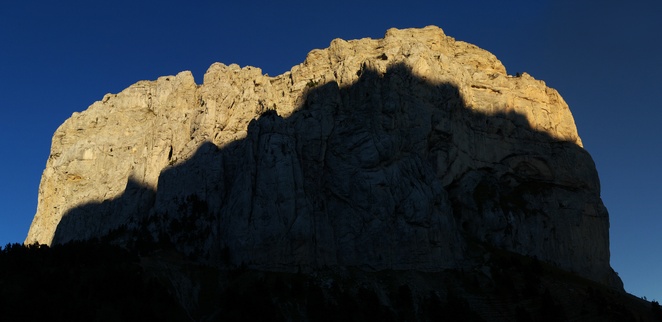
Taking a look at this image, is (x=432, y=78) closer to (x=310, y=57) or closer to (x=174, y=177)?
(x=310, y=57)

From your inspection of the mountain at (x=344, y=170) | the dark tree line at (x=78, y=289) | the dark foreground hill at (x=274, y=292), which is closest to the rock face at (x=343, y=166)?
the mountain at (x=344, y=170)

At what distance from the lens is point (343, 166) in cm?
12731

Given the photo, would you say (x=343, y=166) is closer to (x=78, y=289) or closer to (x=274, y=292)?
(x=274, y=292)

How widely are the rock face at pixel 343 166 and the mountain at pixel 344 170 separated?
35 centimetres

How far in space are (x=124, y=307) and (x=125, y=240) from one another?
32.5m

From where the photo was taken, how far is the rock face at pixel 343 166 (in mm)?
119062

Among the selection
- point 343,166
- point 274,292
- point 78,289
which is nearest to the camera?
point 78,289

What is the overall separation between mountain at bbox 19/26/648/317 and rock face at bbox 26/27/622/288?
35 cm

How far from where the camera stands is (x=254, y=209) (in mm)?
116000

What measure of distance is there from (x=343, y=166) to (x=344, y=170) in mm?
902

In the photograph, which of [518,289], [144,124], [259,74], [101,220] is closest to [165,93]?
[144,124]

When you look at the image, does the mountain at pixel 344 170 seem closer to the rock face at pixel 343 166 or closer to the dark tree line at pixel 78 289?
the rock face at pixel 343 166

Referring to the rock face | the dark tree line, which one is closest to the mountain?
the rock face

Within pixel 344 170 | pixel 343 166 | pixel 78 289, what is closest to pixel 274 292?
pixel 78 289
